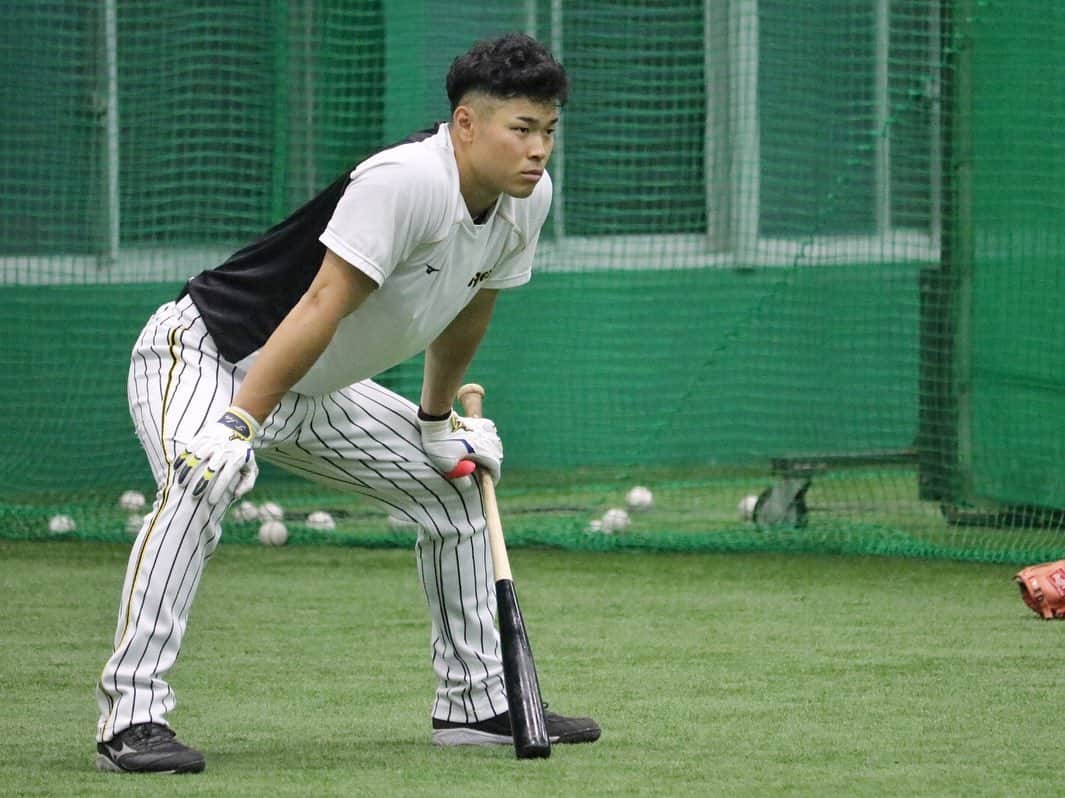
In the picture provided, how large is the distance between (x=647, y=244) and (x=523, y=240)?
19.9 ft

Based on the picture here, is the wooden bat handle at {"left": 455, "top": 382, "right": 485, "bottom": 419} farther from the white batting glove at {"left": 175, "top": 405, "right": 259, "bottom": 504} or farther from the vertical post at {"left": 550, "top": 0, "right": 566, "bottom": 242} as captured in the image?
the vertical post at {"left": 550, "top": 0, "right": 566, "bottom": 242}

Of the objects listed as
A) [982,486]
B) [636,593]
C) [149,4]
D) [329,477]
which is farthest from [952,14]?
[329,477]

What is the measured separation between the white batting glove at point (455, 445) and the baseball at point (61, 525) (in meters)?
4.37

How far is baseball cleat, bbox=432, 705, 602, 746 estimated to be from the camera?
449 cm

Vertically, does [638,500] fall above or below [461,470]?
below

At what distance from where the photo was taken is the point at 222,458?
13.0 feet

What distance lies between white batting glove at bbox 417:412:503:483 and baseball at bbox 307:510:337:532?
402 cm

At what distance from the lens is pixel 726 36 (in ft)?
32.4

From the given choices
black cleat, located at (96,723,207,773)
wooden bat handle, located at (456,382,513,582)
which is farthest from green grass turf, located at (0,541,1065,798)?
wooden bat handle, located at (456,382,513,582)

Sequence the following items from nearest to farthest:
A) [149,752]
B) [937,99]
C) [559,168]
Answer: [149,752]
[937,99]
[559,168]

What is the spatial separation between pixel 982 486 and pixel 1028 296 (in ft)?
2.70

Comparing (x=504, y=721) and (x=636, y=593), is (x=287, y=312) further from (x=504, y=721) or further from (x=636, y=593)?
(x=636, y=593)

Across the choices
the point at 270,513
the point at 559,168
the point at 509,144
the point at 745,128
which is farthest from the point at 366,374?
the point at 559,168

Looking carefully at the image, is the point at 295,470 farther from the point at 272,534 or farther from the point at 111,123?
the point at 111,123
